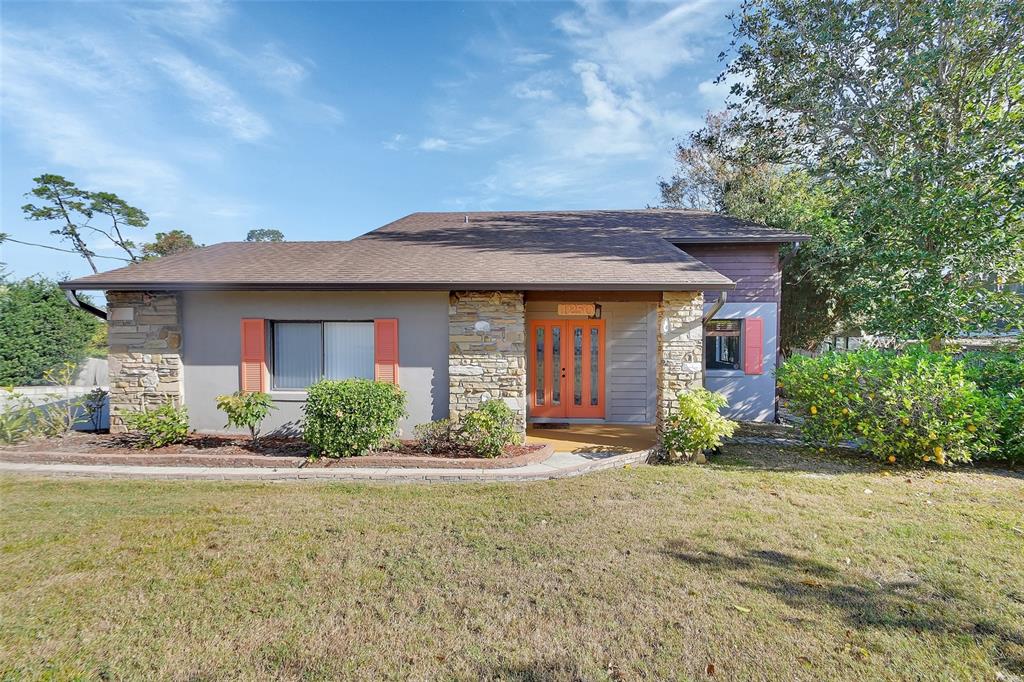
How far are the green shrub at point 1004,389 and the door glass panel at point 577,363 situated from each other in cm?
596

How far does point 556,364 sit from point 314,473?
17.2ft

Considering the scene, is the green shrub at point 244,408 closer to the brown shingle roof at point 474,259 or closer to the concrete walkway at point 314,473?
the concrete walkway at point 314,473

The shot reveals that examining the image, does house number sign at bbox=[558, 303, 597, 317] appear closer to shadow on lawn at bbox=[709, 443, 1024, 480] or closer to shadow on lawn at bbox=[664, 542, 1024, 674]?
shadow on lawn at bbox=[709, 443, 1024, 480]

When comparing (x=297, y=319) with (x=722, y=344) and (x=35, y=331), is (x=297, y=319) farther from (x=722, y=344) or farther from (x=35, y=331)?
(x=35, y=331)

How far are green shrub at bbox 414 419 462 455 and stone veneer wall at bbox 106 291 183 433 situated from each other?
4.20 meters

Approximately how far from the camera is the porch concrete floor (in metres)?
6.96

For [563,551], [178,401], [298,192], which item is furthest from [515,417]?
[298,192]


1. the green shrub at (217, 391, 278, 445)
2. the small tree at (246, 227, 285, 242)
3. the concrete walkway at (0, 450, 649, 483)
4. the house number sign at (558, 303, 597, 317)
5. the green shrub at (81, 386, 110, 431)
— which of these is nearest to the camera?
the concrete walkway at (0, 450, 649, 483)

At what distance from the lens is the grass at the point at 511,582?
8.09ft

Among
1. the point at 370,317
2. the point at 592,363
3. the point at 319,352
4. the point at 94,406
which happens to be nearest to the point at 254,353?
the point at 319,352

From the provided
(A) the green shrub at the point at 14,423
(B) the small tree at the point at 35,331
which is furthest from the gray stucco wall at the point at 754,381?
(B) the small tree at the point at 35,331

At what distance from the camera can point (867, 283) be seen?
932 centimetres

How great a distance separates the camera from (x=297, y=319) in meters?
7.15

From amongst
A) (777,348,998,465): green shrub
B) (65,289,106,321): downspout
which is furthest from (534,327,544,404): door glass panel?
(65,289,106,321): downspout
